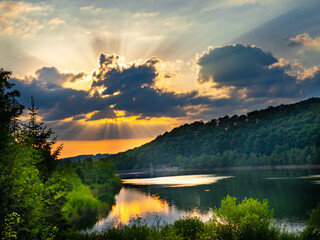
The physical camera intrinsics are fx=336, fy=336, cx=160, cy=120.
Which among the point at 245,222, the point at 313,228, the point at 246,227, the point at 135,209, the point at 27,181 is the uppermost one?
the point at 27,181

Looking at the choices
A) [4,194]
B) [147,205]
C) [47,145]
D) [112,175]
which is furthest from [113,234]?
[112,175]

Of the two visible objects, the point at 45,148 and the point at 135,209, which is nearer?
the point at 45,148

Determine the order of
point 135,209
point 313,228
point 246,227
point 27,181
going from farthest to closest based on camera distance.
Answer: point 135,209 → point 313,228 → point 246,227 → point 27,181

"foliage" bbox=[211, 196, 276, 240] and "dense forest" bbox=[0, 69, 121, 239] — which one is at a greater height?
"dense forest" bbox=[0, 69, 121, 239]

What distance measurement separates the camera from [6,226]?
18.1 metres

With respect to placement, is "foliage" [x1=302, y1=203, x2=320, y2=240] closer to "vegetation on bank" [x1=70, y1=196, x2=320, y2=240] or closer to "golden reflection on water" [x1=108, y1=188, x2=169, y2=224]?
"vegetation on bank" [x1=70, y1=196, x2=320, y2=240]

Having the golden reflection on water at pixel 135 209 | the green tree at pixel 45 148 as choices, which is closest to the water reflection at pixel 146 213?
the golden reflection on water at pixel 135 209

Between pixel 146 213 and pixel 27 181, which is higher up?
pixel 27 181

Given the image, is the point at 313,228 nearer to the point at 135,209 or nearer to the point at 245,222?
the point at 245,222

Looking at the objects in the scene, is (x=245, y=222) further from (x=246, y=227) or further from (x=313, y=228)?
(x=313, y=228)

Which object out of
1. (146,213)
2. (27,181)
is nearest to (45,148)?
(27,181)

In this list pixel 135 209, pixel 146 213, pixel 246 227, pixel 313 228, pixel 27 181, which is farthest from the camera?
pixel 135 209

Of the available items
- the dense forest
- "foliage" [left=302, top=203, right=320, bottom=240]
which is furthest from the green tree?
"foliage" [left=302, top=203, right=320, bottom=240]

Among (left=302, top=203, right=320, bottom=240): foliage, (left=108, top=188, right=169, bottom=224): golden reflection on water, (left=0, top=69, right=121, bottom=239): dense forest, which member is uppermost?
(left=0, top=69, right=121, bottom=239): dense forest
